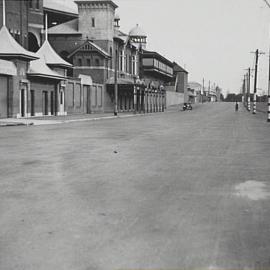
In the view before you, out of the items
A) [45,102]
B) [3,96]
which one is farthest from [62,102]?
[3,96]

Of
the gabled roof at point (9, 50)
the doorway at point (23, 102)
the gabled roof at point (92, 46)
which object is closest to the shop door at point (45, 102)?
the doorway at point (23, 102)

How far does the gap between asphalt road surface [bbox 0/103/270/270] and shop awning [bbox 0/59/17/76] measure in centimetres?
2664

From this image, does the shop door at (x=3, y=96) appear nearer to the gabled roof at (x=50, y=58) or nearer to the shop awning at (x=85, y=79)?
the gabled roof at (x=50, y=58)

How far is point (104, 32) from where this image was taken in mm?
67000

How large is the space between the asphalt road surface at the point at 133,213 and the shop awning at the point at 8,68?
26.6 metres

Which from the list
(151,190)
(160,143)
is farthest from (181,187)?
(160,143)

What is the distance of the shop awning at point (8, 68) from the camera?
3704cm

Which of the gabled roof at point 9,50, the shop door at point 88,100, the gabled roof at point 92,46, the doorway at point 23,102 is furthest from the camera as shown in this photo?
the gabled roof at point 92,46

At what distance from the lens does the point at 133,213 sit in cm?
624

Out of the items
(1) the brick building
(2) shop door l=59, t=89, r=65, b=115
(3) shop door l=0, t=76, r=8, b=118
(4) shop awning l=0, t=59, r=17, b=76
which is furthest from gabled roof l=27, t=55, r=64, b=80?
(3) shop door l=0, t=76, r=8, b=118

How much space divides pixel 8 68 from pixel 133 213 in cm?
3372

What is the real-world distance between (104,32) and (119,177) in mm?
59819

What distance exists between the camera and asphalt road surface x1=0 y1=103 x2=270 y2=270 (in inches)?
176

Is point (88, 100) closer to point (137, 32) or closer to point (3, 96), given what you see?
point (3, 96)
